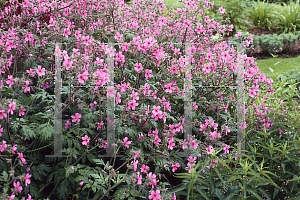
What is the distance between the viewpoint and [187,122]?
2979 millimetres

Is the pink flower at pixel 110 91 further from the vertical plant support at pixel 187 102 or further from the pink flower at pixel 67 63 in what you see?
the vertical plant support at pixel 187 102

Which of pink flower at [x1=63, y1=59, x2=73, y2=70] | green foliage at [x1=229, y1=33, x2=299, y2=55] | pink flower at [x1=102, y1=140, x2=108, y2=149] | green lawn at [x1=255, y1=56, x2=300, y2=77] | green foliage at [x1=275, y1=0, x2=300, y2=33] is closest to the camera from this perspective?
pink flower at [x1=63, y1=59, x2=73, y2=70]

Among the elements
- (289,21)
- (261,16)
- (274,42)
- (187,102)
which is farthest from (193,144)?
(261,16)

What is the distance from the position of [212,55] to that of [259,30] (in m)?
8.57

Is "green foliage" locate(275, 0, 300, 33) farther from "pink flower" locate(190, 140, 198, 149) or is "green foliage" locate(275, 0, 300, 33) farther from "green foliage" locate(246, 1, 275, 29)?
"pink flower" locate(190, 140, 198, 149)

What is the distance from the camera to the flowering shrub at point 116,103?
232 centimetres

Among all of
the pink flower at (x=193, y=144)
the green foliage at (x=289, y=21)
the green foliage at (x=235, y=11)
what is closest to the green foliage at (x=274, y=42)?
the green foliage at (x=289, y=21)

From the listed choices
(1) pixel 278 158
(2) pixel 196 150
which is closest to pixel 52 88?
(2) pixel 196 150

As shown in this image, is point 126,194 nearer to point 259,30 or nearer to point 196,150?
point 196,150

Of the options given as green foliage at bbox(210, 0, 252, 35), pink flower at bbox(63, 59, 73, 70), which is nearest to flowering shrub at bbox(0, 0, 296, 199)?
pink flower at bbox(63, 59, 73, 70)

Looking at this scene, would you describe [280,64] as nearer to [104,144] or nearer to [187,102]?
[187,102]

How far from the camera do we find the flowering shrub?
91.4 inches

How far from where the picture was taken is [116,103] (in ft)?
8.34

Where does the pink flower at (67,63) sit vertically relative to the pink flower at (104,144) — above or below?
Result: above
